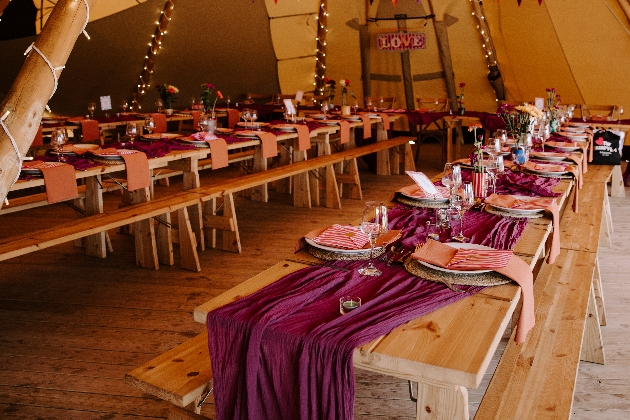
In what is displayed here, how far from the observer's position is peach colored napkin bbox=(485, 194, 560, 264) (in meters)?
2.29

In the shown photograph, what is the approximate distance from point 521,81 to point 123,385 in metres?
8.19

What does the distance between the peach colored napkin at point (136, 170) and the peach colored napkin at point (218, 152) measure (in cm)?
60

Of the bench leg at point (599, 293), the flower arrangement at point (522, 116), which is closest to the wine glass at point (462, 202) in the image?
the bench leg at point (599, 293)

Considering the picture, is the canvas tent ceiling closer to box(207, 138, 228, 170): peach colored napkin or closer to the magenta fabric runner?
box(207, 138, 228, 170): peach colored napkin

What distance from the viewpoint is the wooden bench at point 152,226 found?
9.77 ft

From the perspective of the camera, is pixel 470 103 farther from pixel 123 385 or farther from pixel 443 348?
pixel 443 348

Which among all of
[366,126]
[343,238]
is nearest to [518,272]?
[343,238]

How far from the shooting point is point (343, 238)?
1915 mm

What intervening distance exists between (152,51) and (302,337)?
7.72 meters

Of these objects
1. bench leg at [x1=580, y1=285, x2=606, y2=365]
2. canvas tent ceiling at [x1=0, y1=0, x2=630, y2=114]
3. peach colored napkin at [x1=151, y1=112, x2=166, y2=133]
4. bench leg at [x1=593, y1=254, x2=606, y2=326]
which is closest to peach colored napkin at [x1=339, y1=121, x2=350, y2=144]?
peach colored napkin at [x1=151, y1=112, x2=166, y2=133]

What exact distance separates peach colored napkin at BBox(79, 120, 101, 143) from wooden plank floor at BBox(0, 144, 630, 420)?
1240mm

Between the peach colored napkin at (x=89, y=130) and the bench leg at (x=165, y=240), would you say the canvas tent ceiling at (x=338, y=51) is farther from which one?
the bench leg at (x=165, y=240)

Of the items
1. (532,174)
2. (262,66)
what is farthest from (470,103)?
(532,174)

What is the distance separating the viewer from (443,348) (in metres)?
1.30
